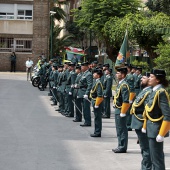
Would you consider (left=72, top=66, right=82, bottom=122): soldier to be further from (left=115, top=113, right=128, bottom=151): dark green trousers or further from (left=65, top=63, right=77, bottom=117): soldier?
(left=115, top=113, right=128, bottom=151): dark green trousers

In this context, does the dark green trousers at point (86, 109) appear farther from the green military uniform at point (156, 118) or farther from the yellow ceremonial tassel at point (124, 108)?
the green military uniform at point (156, 118)

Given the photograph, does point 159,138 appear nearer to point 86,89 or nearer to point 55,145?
point 55,145

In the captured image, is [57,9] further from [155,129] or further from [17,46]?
[155,129]

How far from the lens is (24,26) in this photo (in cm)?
5406

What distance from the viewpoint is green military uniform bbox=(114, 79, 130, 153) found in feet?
38.7

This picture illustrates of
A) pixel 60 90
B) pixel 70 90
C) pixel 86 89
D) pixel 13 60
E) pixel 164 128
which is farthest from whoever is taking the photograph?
pixel 13 60

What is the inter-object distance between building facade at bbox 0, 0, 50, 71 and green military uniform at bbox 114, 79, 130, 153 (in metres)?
41.9

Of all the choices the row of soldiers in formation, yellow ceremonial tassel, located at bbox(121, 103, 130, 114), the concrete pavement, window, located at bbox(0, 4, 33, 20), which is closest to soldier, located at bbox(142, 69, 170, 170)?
the row of soldiers in formation

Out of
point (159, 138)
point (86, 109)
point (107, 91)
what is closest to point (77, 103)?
point (86, 109)

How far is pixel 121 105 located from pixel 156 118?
137 inches

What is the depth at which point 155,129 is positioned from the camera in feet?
27.4

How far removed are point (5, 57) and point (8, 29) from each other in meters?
3.11

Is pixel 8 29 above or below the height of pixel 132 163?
above

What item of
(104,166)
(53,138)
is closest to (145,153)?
(104,166)
